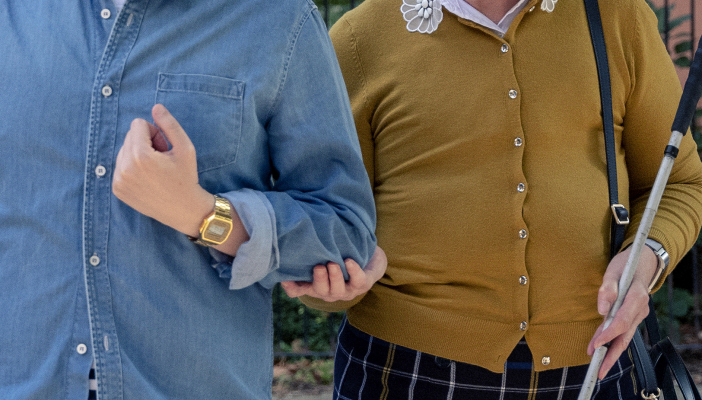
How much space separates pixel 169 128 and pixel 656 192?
103cm

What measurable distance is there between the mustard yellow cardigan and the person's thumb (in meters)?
0.87

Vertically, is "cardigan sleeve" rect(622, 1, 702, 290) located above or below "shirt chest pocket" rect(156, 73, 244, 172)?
below

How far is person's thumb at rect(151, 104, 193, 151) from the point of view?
1140mm

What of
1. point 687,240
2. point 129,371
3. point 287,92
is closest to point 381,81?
point 287,92

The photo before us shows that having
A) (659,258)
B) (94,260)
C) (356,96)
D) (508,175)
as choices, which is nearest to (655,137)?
(659,258)

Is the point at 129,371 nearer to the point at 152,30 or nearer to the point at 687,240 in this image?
the point at 152,30

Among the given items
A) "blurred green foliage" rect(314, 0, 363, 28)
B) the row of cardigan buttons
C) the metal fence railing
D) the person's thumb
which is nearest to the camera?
the person's thumb

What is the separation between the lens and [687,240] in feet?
6.53

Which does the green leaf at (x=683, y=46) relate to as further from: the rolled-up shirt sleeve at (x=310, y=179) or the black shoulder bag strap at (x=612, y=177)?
the rolled-up shirt sleeve at (x=310, y=179)

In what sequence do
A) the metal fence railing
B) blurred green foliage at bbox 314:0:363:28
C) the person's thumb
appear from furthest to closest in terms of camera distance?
blurred green foliage at bbox 314:0:363:28, the metal fence railing, the person's thumb

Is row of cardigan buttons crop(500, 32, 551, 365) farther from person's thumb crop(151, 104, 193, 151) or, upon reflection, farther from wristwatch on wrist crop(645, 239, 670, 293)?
person's thumb crop(151, 104, 193, 151)

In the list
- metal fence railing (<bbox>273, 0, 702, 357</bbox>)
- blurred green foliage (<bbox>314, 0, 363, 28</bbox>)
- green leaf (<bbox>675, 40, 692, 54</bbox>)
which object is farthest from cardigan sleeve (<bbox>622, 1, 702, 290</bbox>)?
blurred green foliage (<bbox>314, 0, 363, 28</bbox>)

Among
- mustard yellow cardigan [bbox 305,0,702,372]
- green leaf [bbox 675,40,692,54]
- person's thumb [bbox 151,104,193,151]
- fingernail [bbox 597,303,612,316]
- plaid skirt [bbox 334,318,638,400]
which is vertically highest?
person's thumb [bbox 151,104,193,151]

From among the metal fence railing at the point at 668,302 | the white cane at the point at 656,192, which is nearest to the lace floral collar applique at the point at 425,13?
the white cane at the point at 656,192
